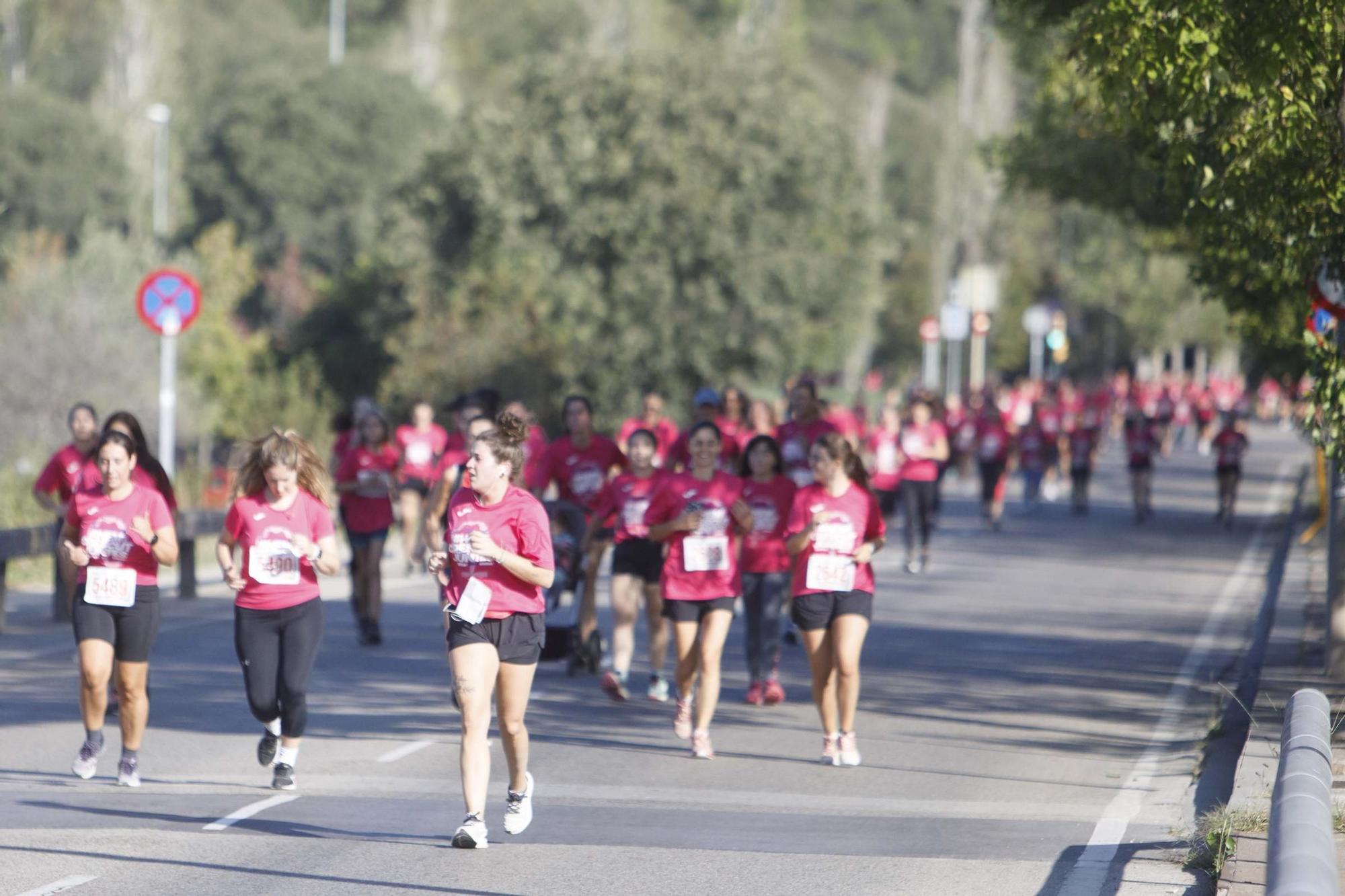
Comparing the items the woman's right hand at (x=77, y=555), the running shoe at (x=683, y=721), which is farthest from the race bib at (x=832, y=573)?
the woman's right hand at (x=77, y=555)

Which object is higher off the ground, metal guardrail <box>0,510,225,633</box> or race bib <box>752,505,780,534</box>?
race bib <box>752,505,780,534</box>

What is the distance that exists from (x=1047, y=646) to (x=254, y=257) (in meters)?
49.1

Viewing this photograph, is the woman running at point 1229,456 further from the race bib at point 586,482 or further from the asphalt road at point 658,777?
the race bib at point 586,482

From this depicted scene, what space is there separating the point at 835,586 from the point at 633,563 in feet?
8.81

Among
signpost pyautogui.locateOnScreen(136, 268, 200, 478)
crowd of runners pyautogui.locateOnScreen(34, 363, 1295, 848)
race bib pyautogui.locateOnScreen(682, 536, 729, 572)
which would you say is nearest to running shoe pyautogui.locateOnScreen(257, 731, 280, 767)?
crowd of runners pyautogui.locateOnScreen(34, 363, 1295, 848)

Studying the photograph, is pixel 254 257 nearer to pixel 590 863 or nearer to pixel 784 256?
pixel 784 256

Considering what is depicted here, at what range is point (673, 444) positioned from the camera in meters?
13.6

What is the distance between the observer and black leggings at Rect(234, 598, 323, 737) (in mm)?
9031

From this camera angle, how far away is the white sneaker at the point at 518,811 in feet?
26.3

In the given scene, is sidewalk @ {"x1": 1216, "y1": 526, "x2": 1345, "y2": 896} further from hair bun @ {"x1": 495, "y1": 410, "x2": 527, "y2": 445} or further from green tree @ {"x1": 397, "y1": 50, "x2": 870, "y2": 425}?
green tree @ {"x1": 397, "y1": 50, "x2": 870, "y2": 425}

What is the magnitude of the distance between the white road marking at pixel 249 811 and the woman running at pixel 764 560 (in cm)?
377

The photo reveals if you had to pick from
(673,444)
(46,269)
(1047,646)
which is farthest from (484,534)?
(46,269)

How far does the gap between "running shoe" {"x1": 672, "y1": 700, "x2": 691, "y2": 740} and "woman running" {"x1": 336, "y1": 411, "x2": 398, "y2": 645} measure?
4485 mm

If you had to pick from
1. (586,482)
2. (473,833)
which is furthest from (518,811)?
(586,482)
